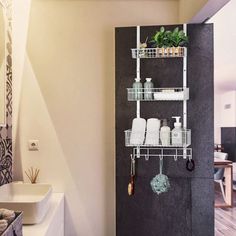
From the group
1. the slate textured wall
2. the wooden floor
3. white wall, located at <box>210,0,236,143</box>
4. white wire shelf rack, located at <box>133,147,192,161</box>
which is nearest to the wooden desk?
the wooden floor

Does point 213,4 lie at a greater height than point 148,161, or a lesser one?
greater

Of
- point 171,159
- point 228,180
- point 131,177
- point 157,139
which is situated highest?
point 157,139

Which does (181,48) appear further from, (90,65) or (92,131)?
(92,131)

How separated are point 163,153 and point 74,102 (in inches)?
35.9

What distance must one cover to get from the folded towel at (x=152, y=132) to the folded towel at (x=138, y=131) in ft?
0.13

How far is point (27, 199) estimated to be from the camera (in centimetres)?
207

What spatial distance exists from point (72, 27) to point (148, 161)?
4.47 feet

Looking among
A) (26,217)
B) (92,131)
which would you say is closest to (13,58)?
(92,131)

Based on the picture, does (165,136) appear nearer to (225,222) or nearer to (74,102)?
(74,102)

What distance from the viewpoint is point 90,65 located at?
96.9 inches

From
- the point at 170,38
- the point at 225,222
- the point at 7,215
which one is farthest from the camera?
the point at 225,222

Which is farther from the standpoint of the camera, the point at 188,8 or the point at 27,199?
the point at 188,8

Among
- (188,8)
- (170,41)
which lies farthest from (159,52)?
(188,8)

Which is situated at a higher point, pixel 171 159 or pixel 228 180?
pixel 171 159
